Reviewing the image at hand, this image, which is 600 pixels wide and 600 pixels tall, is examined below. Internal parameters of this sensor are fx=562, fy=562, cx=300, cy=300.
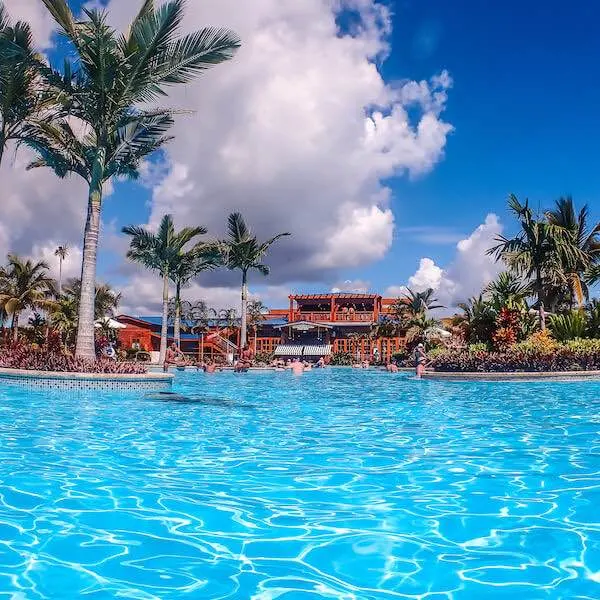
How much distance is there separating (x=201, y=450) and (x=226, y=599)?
14.0 feet

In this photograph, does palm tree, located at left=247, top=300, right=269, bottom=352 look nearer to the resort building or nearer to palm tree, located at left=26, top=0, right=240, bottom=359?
the resort building

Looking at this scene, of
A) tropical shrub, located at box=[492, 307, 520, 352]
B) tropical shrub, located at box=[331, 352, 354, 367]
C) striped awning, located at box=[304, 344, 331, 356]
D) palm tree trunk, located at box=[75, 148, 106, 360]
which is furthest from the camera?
striped awning, located at box=[304, 344, 331, 356]

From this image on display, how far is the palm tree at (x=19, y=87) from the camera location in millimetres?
15352

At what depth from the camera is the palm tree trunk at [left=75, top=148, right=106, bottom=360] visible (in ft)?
52.7

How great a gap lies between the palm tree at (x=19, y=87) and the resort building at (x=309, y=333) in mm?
20853

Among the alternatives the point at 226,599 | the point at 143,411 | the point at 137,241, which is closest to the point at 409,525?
the point at 226,599

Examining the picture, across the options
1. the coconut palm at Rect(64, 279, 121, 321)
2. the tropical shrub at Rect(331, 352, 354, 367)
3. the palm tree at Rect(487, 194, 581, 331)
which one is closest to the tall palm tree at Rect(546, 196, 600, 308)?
the palm tree at Rect(487, 194, 581, 331)

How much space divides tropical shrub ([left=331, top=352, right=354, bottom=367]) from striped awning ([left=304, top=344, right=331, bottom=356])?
1995mm

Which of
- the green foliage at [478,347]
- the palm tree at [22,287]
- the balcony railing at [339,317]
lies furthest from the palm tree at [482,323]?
the palm tree at [22,287]

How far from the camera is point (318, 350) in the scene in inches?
1656

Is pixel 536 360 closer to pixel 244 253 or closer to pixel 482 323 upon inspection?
pixel 482 323

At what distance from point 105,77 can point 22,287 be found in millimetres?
23756

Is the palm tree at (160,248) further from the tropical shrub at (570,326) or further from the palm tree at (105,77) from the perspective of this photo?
the tropical shrub at (570,326)

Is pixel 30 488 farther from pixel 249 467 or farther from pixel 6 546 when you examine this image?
pixel 249 467
